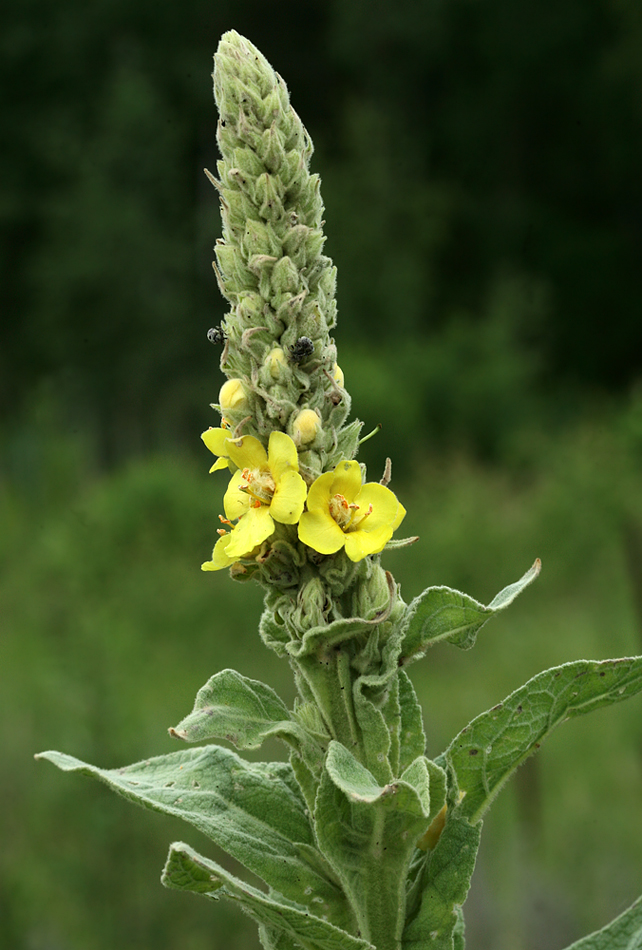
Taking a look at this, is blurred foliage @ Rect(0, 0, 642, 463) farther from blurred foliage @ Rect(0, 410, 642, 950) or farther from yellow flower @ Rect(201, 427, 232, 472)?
yellow flower @ Rect(201, 427, 232, 472)

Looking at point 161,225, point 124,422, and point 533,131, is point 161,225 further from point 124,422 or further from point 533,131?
point 533,131

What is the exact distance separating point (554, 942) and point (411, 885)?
230cm

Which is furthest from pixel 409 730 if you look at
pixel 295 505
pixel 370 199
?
pixel 370 199

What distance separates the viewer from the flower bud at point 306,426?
982mm

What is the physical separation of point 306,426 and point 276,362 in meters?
0.07

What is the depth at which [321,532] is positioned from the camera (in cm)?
96

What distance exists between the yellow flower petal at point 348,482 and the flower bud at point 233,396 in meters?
0.12

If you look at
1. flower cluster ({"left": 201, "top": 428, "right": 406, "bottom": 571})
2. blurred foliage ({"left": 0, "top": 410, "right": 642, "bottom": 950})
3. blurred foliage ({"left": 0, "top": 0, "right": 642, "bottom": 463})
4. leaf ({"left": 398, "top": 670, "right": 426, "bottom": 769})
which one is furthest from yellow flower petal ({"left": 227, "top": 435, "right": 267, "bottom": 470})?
blurred foliage ({"left": 0, "top": 0, "right": 642, "bottom": 463})

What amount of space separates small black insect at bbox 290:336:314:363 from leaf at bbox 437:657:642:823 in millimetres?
425

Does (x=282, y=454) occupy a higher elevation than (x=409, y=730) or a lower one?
higher

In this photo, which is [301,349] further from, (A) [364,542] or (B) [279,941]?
(B) [279,941]

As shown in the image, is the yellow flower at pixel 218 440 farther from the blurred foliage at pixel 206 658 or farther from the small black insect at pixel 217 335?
the blurred foliage at pixel 206 658

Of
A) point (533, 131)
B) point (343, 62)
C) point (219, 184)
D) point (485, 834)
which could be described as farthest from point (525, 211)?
point (219, 184)

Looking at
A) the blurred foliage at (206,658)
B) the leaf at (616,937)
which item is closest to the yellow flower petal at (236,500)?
the leaf at (616,937)
